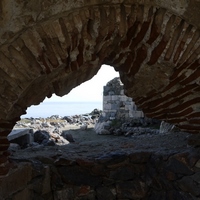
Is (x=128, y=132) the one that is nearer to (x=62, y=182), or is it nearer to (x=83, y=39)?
(x=62, y=182)

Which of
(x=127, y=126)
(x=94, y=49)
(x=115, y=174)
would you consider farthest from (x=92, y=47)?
(x=127, y=126)

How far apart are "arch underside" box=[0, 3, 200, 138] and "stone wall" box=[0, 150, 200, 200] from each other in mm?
751

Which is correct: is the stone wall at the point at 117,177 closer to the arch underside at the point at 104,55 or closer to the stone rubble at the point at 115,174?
the stone rubble at the point at 115,174

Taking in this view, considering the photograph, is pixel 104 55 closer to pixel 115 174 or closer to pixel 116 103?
pixel 115 174

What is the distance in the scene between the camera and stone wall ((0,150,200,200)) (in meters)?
3.07

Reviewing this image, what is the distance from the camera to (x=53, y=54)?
6.77ft

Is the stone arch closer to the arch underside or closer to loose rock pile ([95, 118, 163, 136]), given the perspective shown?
the arch underside

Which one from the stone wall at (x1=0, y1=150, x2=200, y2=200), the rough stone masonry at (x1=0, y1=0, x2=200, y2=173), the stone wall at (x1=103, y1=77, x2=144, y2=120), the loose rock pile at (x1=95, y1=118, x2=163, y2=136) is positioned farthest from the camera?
the stone wall at (x1=103, y1=77, x2=144, y2=120)

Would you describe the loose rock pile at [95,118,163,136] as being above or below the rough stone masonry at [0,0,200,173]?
below

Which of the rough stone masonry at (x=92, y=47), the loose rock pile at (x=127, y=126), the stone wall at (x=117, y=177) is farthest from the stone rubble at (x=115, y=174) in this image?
the loose rock pile at (x=127, y=126)

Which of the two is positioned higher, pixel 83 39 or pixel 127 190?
pixel 83 39

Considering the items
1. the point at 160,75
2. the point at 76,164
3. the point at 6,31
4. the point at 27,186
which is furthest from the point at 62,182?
the point at 6,31

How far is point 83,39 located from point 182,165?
180 centimetres

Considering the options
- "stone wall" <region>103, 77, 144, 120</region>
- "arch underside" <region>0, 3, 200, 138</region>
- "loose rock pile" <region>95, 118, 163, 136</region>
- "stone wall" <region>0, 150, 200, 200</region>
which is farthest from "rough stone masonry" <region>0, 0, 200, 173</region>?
"stone wall" <region>103, 77, 144, 120</region>
